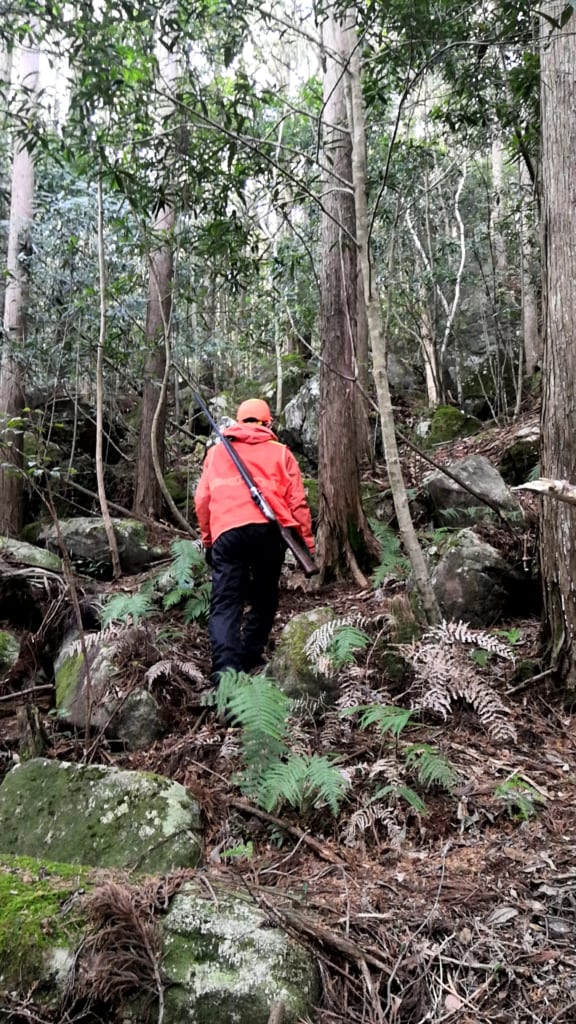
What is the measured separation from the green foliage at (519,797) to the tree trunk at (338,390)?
320 cm

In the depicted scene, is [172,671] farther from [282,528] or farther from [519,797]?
[519,797]

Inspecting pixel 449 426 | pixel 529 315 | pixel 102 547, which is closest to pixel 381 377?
pixel 102 547

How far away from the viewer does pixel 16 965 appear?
6.42 ft

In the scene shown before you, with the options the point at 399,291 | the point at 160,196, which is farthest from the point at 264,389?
the point at 160,196

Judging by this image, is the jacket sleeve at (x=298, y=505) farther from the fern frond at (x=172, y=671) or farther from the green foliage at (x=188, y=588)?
the fern frond at (x=172, y=671)

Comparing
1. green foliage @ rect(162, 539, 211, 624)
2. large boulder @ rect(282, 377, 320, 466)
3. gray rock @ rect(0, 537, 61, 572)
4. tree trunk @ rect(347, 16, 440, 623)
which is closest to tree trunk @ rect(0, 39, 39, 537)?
gray rock @ rect(0, 537, 61, 572)

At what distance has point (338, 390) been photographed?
641cm

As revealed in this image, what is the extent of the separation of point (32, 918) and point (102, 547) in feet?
17.8

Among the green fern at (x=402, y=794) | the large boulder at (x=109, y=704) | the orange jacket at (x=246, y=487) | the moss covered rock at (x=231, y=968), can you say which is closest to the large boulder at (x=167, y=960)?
the moss covered rock at (x=231, y=968)

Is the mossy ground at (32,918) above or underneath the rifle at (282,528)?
underneath

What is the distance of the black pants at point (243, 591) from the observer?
Result: 4.59 meters

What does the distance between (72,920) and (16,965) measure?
19 cm

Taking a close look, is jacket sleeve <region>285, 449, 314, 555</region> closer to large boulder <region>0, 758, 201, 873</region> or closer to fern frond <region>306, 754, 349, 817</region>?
fern frond <region>306, 754, 349, 817</region>

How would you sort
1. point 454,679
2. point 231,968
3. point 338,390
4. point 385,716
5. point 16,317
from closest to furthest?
point 231,968, point 385,716, point 454,679, point 338,390, point 16,317
